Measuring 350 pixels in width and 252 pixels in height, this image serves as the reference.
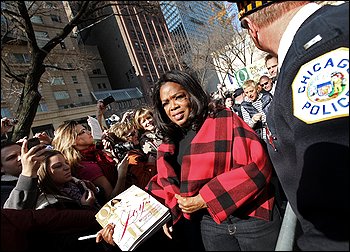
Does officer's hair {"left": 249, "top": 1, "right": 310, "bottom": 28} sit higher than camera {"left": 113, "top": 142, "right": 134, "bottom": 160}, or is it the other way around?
officer's hair {"left": 249, "top": 1, "right": 310, "bottom": 28}

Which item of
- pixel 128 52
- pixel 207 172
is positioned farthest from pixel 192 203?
pixel 128 52

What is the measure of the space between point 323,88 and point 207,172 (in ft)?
3.36

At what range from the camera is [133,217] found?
133 centimetres

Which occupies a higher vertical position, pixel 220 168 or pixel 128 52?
pixel 128 52

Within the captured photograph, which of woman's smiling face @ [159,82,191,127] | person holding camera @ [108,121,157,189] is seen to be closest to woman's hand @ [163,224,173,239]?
woman's smiling face @ [159,82,191,127]

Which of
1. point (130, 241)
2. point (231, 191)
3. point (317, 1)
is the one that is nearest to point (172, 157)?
point (231, 191)

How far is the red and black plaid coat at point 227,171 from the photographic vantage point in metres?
1.44

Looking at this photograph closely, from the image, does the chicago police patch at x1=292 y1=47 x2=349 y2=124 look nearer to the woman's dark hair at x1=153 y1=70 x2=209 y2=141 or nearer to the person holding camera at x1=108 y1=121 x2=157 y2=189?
the woman's dark hair at x1=153 y1=70 x2=209 y2=141

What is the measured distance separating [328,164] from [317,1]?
52 centimetres

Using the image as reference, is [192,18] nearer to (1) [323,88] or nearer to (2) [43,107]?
(2) [43,107]

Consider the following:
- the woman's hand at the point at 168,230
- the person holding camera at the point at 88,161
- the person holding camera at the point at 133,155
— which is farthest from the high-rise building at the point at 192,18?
the woman's hand at the point at 168,230

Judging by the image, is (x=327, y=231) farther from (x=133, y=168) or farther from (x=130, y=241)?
(x=133, y=168)

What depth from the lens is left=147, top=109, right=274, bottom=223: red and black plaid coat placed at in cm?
144

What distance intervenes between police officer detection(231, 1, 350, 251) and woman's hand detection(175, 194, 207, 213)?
78cm
